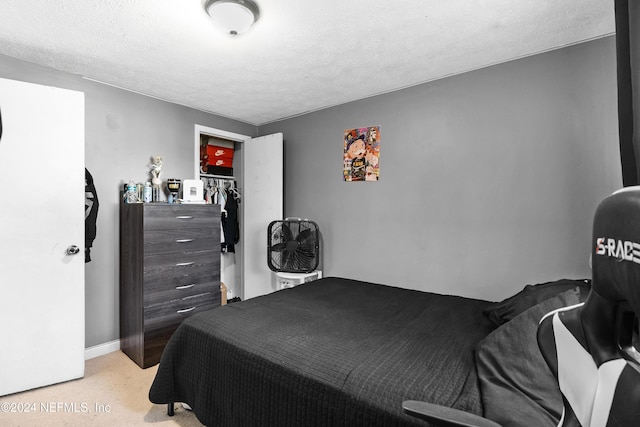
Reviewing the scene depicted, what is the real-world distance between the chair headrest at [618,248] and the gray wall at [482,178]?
1862 mm

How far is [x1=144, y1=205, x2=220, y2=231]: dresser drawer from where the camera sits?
2.41m

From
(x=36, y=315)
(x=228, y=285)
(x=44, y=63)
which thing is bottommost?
(x=228, y=285)

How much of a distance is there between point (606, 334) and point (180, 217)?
2710 mm

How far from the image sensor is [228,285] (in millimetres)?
3973

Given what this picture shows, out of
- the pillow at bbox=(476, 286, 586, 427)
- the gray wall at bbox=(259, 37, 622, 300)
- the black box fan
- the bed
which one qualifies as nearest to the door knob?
the bed

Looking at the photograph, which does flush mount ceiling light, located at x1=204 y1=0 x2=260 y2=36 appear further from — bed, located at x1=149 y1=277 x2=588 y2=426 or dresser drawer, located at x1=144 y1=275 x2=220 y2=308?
dresser drawer, located at x1=144 y1=275 x2=220 y2=308

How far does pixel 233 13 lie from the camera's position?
1562 mm

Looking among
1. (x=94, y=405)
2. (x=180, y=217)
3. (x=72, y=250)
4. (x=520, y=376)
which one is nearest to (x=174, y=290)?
(x=180, y=217)

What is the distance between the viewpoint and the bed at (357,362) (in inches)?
40.0

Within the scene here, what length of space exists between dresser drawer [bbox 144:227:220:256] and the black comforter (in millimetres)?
995

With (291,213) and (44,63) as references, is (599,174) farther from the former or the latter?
(44,63)

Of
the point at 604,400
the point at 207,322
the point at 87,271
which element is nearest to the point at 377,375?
the point at 604,400

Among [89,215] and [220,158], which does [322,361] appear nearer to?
[89,215]

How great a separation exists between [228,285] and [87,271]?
5.61 feet
